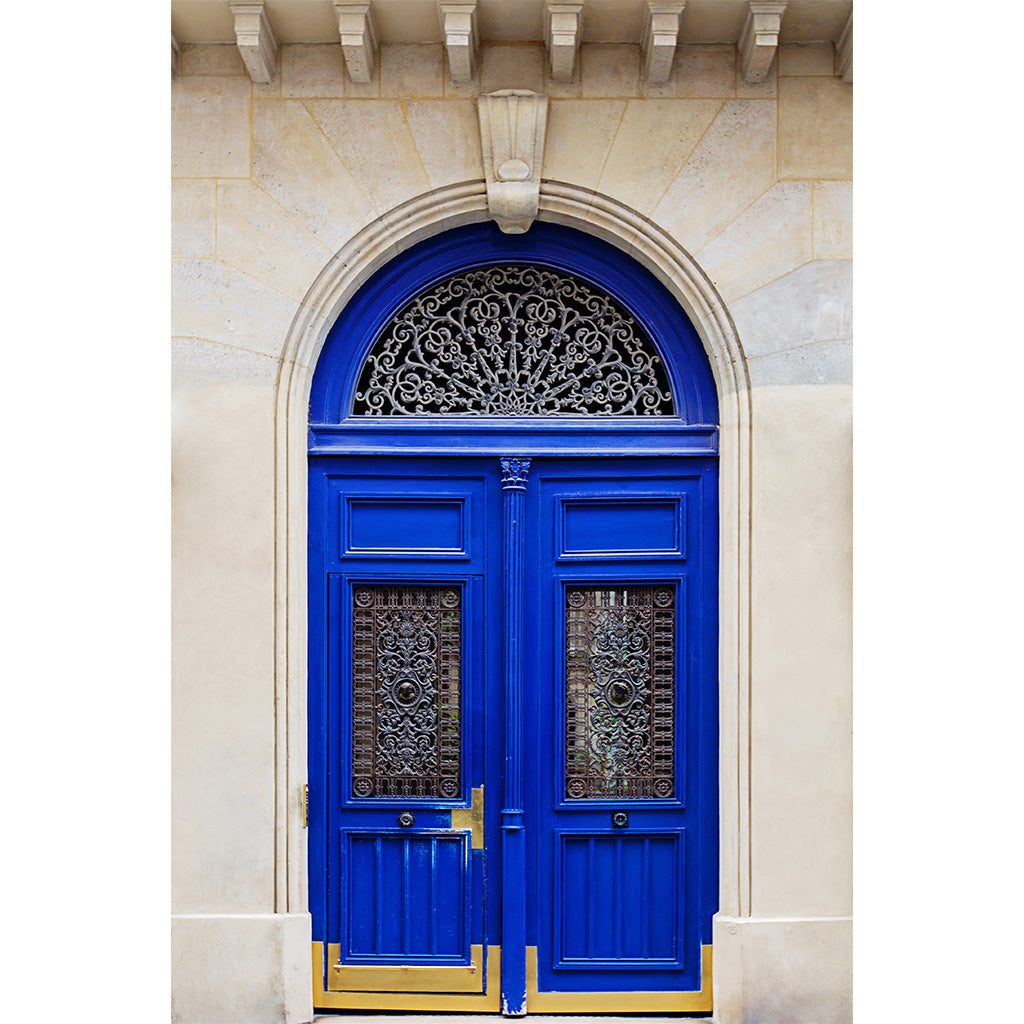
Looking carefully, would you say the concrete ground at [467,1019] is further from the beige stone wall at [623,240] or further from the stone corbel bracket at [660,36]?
the stone corbel bracket at [660,36]

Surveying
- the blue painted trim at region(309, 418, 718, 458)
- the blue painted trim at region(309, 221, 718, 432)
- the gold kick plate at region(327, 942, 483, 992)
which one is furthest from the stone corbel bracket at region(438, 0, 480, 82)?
the gold kick plate at region(327, 942, 483, 992)

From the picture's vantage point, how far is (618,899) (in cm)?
504

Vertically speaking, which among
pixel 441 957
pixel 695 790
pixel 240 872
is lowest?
pixel 441 957

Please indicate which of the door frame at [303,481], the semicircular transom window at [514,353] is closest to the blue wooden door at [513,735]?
the door frame at [303,481]

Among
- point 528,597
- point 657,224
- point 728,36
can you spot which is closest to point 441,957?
point 528,597

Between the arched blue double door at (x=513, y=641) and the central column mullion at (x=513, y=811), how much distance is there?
0.01 meters

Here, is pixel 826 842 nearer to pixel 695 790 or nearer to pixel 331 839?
pixel 695 790

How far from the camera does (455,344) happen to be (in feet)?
16.8

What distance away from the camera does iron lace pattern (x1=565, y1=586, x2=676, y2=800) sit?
199 inches

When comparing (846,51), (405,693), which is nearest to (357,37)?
(846,51)

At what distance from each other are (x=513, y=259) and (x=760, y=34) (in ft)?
4.72

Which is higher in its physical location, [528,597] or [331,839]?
[528,597]

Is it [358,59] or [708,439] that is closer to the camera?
[358,59]

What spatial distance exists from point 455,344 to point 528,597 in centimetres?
124
